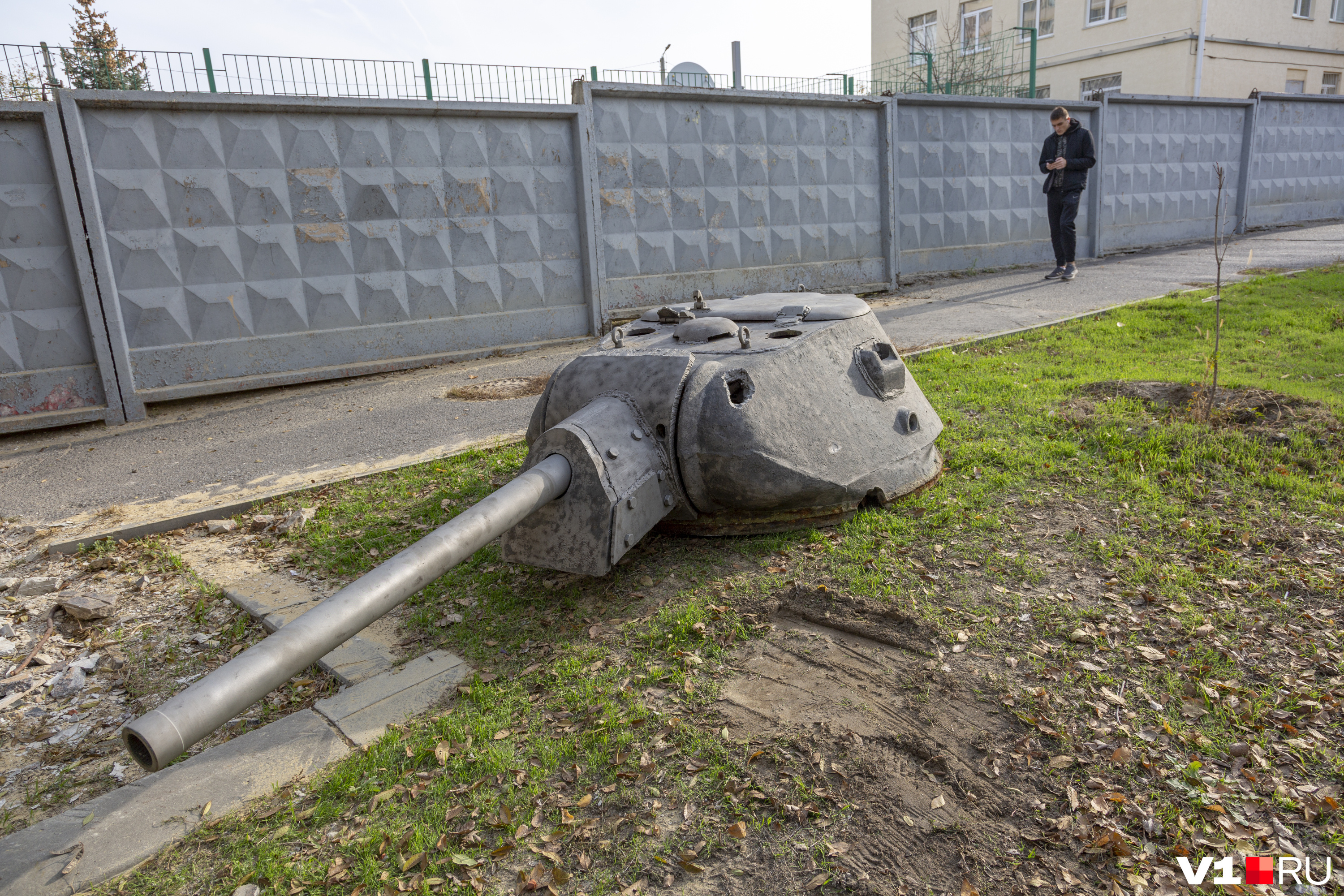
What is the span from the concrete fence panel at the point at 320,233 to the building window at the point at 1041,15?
76.3ft

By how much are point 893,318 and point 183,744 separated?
9184 millimetres

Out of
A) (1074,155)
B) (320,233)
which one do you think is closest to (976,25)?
(1074,155)

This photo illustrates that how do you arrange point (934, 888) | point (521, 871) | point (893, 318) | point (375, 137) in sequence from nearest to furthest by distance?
point (934, 888), point (521, 871), point (375, 137), point (893, 318)

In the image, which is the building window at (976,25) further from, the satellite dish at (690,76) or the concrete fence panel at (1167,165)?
the satellite dish at (690,76)

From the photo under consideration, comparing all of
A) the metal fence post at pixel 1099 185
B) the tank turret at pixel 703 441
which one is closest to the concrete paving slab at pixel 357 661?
the tank turret at pixel 703 441

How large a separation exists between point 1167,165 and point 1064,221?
222 inches

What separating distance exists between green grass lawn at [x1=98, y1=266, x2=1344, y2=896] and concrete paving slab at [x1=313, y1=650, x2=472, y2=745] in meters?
0.12

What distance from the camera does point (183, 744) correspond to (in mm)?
2041

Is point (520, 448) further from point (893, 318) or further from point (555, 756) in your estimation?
point (893, 318)

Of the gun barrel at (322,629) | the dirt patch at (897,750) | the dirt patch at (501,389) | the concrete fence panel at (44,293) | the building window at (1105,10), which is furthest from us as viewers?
the building window at (1105,10)

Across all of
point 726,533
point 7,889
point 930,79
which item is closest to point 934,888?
point 726,533

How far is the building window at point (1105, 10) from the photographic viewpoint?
2411 cm

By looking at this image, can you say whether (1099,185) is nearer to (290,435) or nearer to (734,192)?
(734,192)

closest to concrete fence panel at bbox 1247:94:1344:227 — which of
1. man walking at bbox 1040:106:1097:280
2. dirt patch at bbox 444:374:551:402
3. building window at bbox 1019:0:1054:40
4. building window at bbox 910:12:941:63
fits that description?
man walking at bbox 1040:106:1097:280
